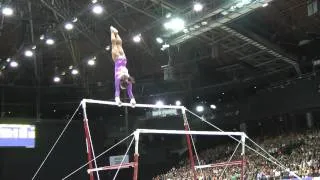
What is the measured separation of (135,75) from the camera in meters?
30.2

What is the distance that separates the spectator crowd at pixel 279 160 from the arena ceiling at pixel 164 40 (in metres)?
3.82

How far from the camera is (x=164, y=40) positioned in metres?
22.7

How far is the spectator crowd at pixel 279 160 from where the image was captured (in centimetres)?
1856

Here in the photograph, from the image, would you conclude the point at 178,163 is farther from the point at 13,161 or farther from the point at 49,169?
the point at 13,161

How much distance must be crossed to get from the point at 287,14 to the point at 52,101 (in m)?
18.0

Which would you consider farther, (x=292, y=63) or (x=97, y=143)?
(x=97, y=143)

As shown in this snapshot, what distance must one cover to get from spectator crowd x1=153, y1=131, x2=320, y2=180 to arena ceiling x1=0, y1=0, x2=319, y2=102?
3.82m

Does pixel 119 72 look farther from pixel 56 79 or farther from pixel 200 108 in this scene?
pixel 200 108

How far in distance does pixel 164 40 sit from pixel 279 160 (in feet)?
27.1

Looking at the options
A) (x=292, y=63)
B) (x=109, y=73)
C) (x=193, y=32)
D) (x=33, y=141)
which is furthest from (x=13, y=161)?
(x=292, y=63)

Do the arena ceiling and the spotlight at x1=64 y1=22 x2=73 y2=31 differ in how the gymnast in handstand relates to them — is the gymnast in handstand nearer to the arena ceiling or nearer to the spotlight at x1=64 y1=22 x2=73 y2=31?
the arena ceiling

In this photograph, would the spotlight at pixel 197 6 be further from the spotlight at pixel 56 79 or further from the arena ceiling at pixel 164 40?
the spotlight at pixel 56 79

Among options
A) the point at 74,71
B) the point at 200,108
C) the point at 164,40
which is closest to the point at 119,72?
the point at 164,40

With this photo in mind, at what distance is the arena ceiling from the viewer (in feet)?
68.0
